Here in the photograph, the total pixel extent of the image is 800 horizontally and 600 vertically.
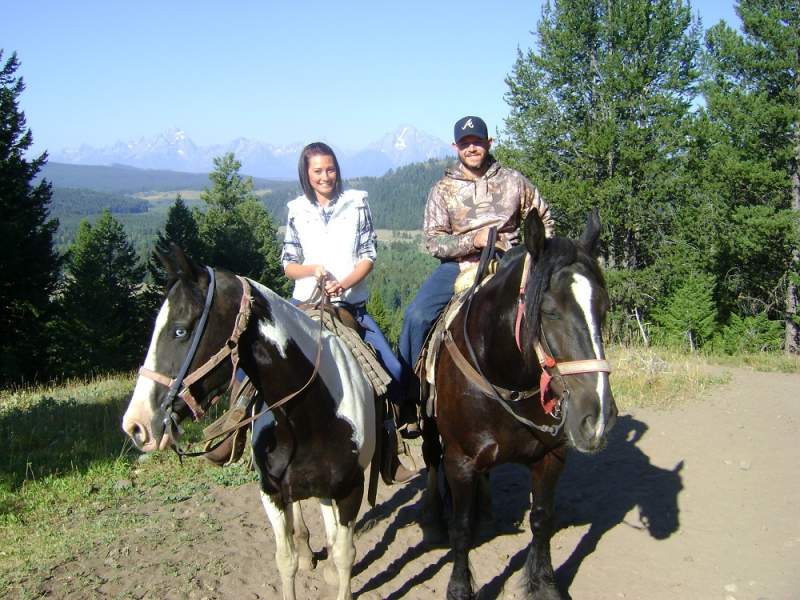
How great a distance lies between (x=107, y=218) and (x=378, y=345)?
4067cm

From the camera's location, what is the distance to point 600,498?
5.58 meters

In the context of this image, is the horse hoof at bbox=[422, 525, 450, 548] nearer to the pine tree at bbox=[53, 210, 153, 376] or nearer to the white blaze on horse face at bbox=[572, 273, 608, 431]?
the white blaze on horse face at bbox=[572, 273, 608, 431]

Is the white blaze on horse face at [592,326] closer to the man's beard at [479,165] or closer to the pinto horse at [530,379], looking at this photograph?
the pinto horse at [530,379]

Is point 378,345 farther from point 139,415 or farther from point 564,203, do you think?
point 564,203

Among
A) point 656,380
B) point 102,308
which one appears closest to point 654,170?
point 656,380

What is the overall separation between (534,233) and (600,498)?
3.74 m

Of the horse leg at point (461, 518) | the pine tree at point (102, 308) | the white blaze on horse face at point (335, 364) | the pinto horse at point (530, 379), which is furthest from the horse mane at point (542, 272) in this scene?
the pine tree at point (102, 308)

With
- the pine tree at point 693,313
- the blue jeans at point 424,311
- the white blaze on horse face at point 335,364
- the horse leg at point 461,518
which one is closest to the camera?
the white blaze on horse face at point 335,364

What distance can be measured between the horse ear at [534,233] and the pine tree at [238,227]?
131 feet

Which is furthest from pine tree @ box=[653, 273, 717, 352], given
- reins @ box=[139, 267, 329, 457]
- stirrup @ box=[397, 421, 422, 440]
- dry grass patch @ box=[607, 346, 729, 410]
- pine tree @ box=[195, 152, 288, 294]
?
pine tree @ box=[195, 152, 288, 294]

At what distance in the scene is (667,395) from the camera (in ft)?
27.9

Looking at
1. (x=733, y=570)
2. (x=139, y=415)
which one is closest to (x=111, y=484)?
(x=139, y=415)

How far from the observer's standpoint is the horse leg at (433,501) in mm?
4848

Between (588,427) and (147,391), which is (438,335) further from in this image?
(147,391)
